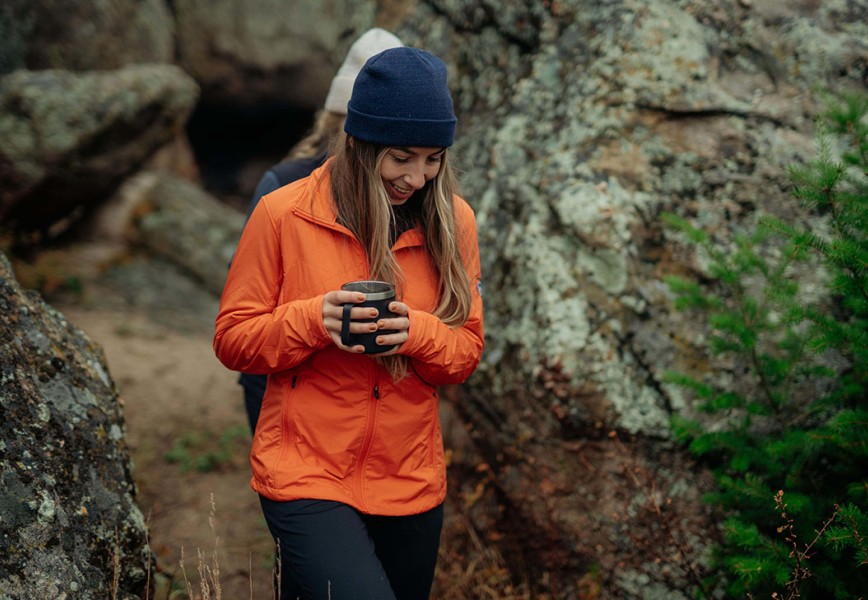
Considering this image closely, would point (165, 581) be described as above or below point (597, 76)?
below

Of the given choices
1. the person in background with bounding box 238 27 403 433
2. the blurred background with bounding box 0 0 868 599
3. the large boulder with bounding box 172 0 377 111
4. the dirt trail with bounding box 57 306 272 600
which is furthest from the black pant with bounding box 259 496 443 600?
the large boulder with bounding box 172 0 377 111

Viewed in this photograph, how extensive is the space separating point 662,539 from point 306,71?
10572 millimetres

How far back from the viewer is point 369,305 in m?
2.60

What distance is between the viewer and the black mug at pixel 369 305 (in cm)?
259

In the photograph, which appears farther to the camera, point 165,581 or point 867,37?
point 867,37

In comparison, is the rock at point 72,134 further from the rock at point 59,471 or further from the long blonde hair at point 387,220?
the long blonde hair at point 387,220

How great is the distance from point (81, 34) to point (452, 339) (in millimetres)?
7381

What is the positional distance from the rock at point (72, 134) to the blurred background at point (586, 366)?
2613 millimetres

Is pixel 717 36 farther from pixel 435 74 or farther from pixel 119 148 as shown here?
pixel 119 148

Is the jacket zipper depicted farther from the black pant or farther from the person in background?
the person in background

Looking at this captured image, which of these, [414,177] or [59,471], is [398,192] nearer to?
[414,177]

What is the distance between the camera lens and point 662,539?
383 centimetres

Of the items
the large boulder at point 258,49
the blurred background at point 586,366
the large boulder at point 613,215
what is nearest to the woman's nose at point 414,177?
the blurred background at point 586,366

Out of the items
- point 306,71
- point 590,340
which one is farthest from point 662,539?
point 306,71
